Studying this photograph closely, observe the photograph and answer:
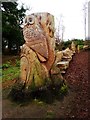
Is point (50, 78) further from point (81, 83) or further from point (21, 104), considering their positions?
point (81, 83)

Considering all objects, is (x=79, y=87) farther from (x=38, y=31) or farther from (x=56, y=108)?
(x=38, y=31)

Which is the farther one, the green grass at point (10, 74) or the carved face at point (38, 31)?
the green grass at point (10, 74)

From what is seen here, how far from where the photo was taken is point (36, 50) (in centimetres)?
439

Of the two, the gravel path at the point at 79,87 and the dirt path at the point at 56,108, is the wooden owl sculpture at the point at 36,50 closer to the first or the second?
the dirt path at the point at 56,108

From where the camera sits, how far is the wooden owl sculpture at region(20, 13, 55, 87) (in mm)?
4312

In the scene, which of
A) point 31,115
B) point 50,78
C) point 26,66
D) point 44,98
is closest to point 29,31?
point 26,66

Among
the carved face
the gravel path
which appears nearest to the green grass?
the gravel path

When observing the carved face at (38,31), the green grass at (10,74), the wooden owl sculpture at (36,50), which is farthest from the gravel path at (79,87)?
the green grass at (10,74)

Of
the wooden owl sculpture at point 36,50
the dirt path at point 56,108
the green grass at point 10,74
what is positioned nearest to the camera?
the dirt path at point 56,108

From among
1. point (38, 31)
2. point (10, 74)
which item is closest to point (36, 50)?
point (38, 31)

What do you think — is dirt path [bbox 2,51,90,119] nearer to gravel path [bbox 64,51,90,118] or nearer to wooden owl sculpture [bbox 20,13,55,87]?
gravel path [bbox 64,51,90,118]

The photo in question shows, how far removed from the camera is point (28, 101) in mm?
4148

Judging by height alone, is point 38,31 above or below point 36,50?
above

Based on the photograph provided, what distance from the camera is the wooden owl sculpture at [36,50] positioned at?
431 cm
